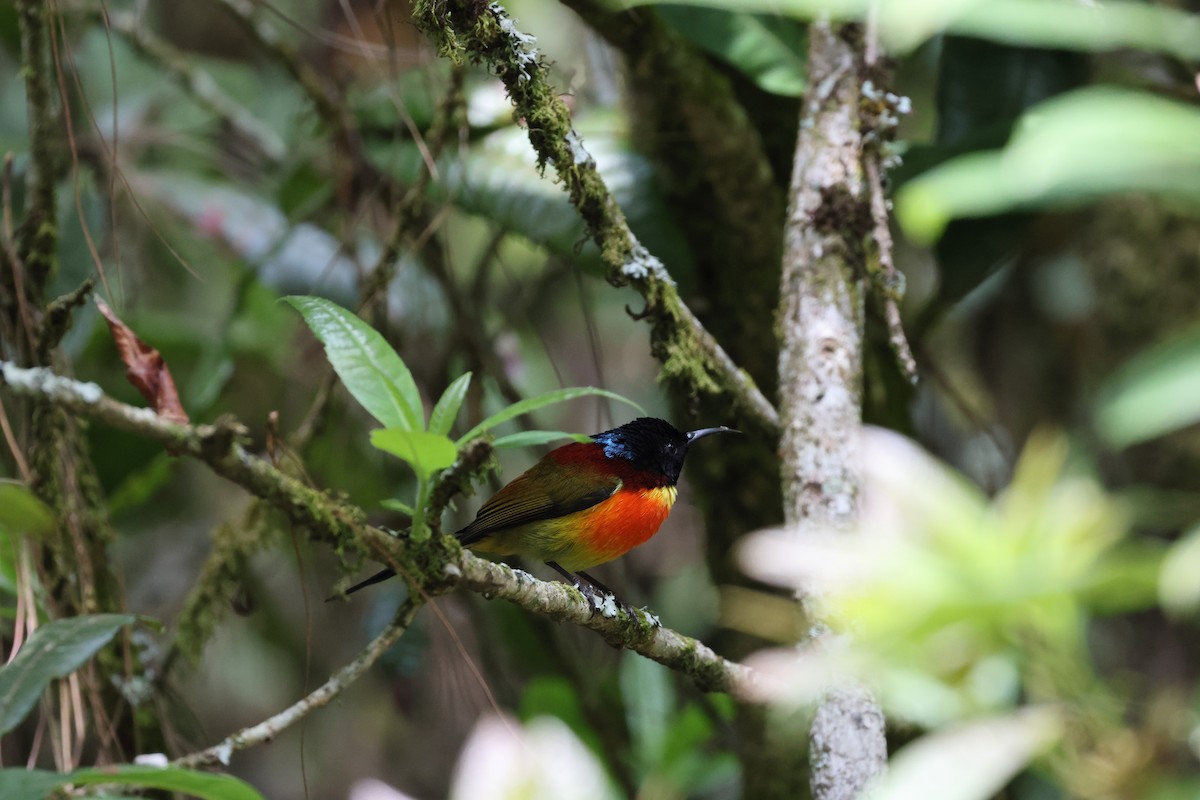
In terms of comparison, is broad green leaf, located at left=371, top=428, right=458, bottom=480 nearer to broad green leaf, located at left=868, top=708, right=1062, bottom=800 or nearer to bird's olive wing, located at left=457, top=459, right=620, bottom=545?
broad green leaf, located at left=868, top=708, right=1062, bottom=800

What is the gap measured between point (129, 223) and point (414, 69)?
2074mm

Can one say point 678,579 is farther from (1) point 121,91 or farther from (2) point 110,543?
(1) point 121,91

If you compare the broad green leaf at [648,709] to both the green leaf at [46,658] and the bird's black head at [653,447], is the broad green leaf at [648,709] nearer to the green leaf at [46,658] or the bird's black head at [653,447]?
the bird's black head at [653,447]

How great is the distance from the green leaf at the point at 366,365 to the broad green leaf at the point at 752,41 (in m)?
1.79

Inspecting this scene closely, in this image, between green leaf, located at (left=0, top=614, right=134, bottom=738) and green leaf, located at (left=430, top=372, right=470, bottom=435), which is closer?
green leaf, located at (left=0, top=614, right=134, bottom=738)

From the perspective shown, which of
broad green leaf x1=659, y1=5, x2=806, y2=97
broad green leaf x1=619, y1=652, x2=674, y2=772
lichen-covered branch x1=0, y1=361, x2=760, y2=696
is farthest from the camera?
broad green leaf x1=619, y1=652, x2=674, y2=772

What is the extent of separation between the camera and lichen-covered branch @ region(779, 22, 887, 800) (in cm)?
282

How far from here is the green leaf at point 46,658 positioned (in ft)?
6.22

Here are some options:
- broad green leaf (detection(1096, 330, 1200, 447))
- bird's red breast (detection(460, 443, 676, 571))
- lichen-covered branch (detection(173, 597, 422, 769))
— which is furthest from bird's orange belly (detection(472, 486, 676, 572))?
broad green leaf (detection(1096, 330, 1200, 447))

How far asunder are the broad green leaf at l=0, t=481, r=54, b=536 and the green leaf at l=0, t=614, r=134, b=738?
0.21 m

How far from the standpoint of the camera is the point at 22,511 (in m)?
2.13

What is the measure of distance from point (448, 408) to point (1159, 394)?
133cm

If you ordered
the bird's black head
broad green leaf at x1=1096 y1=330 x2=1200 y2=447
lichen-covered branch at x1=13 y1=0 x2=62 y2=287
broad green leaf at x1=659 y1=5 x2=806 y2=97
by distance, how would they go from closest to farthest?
broad green leaf at x1=1096 y1=330 x2=1200 y2=447, lichen-covered branch at x1=13 y1=0 x2=62 y2=287, broad green leaf at x1=659 y1=5 x2=806 y2=97, the bird's black head

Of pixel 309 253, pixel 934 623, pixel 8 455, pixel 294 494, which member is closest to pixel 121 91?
pixel 309 253
